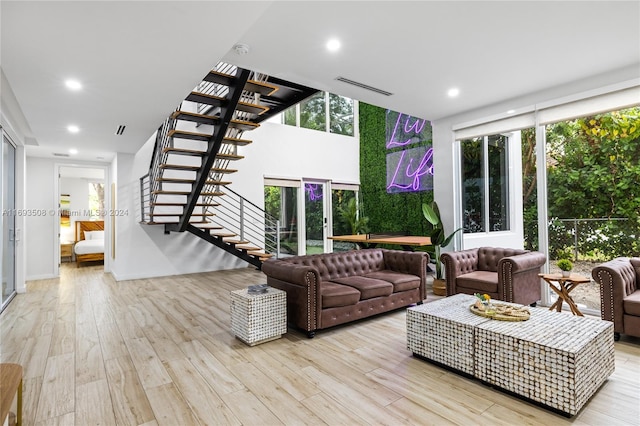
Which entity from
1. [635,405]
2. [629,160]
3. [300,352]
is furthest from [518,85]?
[300,352]

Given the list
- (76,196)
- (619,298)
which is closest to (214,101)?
(619,298)

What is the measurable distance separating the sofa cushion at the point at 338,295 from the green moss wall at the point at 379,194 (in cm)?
455

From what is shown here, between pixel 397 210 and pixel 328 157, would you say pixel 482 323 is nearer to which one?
pixel 397 210

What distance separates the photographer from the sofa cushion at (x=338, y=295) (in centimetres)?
347

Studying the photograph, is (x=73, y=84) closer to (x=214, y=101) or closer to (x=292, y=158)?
(x=214, y=101)

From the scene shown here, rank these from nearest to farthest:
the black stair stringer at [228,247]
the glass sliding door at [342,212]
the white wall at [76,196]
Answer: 1. the black stair stringer at [228,247]
2. the glass sliding door at [342,212]
3. the white wall at [76,196]

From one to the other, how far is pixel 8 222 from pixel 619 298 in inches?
297

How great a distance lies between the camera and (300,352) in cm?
309

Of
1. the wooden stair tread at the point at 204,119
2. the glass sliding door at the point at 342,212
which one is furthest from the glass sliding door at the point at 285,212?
the wooden stair tread at the point at 204,119

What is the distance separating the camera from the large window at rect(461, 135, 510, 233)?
572 centimetres

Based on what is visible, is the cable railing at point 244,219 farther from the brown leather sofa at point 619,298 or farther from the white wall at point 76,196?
the brown leather sofa at point 619,298

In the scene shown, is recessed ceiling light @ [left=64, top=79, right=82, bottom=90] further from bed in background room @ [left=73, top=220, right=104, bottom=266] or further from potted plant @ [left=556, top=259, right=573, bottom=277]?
bed in background room @ [left=73, top=220, right=104, bottom=266]

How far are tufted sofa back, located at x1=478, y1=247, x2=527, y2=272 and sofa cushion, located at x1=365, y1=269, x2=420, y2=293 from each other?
1.12m

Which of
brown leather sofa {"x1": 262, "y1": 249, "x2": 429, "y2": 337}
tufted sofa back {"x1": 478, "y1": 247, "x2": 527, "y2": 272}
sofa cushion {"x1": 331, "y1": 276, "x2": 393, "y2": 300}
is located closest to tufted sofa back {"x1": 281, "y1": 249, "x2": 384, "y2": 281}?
brown leather sofa {"x1": 262, "y1": 249, "x2": 429, "y2": 337}
